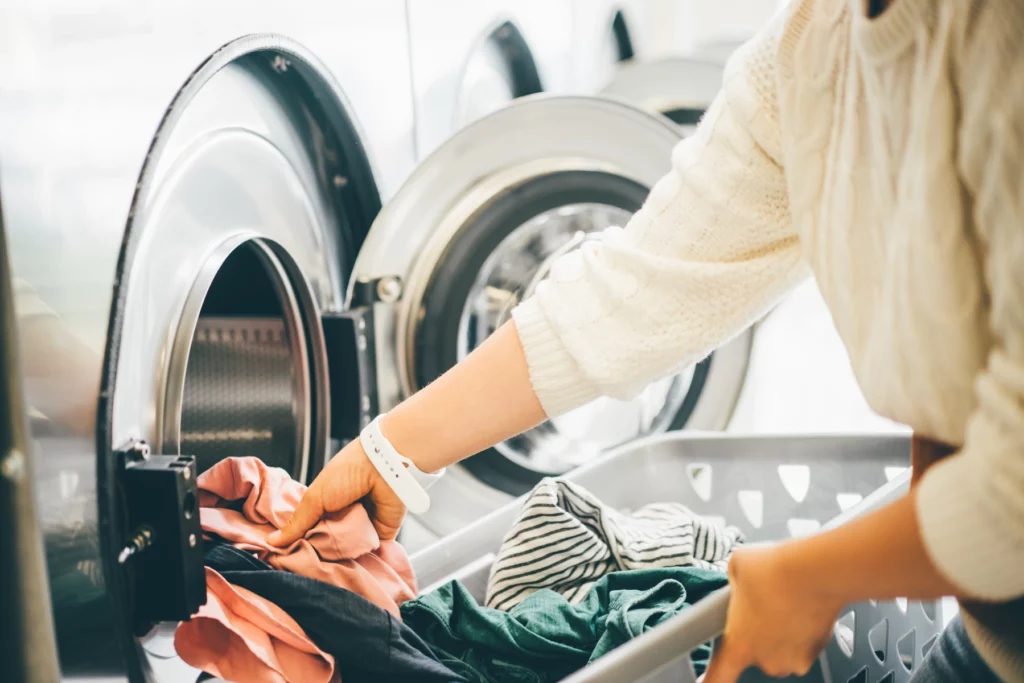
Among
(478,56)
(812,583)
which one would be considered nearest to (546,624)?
(812,583)

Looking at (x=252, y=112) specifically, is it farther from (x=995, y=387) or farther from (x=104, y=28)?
(x=995, y=387)

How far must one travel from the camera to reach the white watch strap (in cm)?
76

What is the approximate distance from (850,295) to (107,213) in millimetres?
489

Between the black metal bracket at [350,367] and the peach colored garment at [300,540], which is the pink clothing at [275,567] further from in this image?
the black metal bracket at [350,367]

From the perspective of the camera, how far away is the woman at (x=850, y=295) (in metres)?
0.43

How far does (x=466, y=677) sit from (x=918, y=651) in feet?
1.45

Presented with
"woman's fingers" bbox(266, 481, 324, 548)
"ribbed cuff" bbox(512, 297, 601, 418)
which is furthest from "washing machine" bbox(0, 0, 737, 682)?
"ribbed cuff" bbox(512, 297, 601, 418)

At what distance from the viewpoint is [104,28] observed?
0.58 metres

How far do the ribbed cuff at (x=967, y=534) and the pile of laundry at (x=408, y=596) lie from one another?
0.31 metres

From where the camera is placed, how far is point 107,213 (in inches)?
22.7

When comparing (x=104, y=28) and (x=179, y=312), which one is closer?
(x=104, y=28)

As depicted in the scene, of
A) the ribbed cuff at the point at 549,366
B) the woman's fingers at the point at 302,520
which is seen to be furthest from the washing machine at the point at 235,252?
the ribbed cuff at the point at 549,366

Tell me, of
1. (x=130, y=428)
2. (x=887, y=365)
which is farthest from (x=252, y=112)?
(x=887, y=365)

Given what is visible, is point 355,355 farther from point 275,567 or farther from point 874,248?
point 874,248
